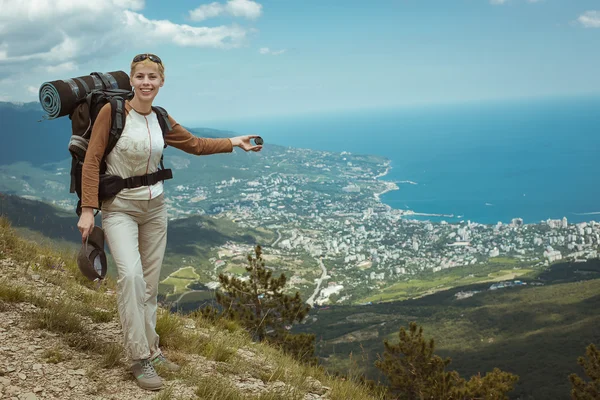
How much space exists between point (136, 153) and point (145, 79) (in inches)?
18.5

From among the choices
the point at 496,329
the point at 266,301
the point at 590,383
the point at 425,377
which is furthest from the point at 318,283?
the point at 425,377

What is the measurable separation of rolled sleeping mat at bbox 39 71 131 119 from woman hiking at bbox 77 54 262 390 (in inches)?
11.6

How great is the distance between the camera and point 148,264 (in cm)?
316

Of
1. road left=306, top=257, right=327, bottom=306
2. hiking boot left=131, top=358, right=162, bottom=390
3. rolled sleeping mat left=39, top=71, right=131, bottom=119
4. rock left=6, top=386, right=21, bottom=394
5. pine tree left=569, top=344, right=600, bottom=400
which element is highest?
rolled sleeping mat left=39, top=71, right=131, bottom=119

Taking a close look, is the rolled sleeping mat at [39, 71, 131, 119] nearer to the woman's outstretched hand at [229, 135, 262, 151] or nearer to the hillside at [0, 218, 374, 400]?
the woman's outstretched hand at [229, 135, 262, 151]

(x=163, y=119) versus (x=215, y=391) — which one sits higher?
(x=163, y=119)

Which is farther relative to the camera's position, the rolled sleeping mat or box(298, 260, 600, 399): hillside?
box(298, 260, 600, 399): hillside

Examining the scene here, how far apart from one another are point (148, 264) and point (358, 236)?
4876 inches

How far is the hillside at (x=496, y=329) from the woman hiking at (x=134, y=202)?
25.9 m

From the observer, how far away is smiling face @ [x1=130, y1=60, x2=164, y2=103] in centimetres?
290

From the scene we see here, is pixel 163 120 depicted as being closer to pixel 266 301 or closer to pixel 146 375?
pixel 146 375

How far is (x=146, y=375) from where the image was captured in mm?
2953

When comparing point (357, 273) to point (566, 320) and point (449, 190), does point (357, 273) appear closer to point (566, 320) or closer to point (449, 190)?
point (566, 320)

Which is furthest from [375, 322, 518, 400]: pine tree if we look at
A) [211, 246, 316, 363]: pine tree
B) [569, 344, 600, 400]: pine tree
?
[569, 344, 600, 400]: pine tree
